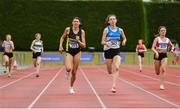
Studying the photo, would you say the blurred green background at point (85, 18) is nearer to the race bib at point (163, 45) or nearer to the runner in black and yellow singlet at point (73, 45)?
the race bib at point (163, 45)

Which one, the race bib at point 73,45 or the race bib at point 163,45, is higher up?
the race bib at point 73,45

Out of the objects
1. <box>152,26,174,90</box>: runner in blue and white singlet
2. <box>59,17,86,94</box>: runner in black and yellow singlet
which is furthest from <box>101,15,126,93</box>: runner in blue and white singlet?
<box>152,26,174,90</box>: runner in blue and white singlet

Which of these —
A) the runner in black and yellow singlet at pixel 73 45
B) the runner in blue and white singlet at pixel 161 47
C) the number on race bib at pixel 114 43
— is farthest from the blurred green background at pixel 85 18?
the number on race bib at pixel 114 43

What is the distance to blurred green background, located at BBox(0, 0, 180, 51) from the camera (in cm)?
5369

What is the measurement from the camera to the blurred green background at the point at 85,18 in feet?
176

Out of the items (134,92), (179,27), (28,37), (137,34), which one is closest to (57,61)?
(28,37)

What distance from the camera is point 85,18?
54.7 metres

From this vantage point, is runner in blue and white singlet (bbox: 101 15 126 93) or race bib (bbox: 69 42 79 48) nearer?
race bib (bbox: 69 42 79 48)

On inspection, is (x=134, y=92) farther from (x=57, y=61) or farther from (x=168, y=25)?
(x=168, y=25)

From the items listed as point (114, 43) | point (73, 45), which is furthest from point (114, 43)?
point (73, 45)

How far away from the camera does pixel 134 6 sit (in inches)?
2181

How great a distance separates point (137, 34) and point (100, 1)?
4645mm

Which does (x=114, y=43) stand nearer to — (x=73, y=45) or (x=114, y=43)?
(x=114, y=43)

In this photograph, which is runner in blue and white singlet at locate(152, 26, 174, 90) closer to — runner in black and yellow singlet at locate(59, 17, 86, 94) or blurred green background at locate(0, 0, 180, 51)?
runner in black and yellow singlet at locate(59, 17, 86, 94)
